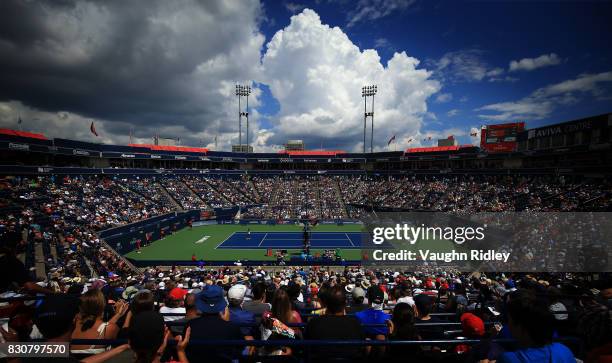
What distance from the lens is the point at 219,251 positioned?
103 ft

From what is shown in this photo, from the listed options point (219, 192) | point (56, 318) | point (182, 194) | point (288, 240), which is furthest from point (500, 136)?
point (56, 318)

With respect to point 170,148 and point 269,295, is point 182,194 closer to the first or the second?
point 170,148

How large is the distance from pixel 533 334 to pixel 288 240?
35.6 meters

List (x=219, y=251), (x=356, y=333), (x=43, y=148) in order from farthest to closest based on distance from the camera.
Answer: (x=43, y=148)
(x=219, y=251)
(x=356, y=333)

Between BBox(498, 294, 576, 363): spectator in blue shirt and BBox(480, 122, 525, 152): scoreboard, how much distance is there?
63383 millimetres

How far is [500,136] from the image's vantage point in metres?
57.4

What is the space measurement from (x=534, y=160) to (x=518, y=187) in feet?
27.8

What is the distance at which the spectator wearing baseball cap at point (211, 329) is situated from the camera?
10.6 ft

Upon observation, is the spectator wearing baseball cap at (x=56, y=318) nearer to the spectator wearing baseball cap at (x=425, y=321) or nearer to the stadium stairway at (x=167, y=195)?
the spectator wearing baseball cap at (x=425, y=321)

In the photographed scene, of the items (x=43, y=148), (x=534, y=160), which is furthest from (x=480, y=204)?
(x=43, y=148)

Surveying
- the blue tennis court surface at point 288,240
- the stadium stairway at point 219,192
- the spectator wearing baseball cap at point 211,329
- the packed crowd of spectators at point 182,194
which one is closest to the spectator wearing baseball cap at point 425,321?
the spectator wearing baseball cap at point 211,329

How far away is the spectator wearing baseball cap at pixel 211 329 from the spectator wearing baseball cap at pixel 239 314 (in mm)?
565

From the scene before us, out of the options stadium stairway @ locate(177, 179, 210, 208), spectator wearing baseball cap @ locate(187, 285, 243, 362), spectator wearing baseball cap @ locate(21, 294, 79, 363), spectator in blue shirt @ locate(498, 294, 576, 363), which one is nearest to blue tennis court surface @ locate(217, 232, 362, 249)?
stadium stairway @ locate(177, 179, 210, 208)

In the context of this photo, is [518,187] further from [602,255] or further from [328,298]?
[328,298]
